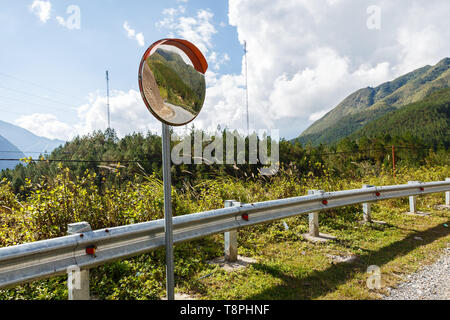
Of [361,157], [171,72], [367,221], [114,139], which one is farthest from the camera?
[361,157]

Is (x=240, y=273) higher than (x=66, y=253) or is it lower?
lower

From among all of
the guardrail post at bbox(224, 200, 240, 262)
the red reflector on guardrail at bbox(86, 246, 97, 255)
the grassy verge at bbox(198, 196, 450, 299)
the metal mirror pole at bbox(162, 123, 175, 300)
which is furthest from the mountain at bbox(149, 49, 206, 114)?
the grassy verge at bbox(198, 196, 450, 299)

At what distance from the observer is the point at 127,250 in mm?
2504

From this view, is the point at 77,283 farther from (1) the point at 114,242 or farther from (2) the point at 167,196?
(2) the point at 167,196

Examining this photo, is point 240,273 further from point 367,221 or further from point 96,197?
point 367,221

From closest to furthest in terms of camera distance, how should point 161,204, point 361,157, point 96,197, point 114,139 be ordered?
point 96,197 < point 161,204 < point 114,139 < point 361,157

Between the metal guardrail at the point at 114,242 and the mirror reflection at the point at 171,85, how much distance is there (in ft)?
3.62

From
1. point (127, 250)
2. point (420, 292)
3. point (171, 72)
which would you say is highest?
point (171, 72)

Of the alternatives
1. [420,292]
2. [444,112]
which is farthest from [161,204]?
[444,112]

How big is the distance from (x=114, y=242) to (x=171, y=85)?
4.68 ft
